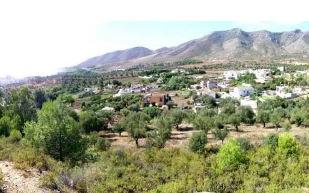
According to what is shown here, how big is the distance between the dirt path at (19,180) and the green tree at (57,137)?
13.3 ft

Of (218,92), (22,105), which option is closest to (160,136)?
(22,105)

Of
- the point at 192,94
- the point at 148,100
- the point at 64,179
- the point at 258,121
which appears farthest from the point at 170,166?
the point at 192,94

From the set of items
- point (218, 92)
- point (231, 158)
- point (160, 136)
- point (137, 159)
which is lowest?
point (218, 92)

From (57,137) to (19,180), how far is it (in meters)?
5.83

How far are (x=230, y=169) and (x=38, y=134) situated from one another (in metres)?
11.3

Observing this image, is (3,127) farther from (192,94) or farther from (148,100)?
(192,94)

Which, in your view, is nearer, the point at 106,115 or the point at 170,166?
the point at 170,166

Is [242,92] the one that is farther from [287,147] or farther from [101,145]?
[287,147]

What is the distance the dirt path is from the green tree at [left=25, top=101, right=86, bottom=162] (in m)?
4.06

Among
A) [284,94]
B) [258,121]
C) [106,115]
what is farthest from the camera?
[284,94]

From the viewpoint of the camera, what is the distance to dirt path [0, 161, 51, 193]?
1648 cm

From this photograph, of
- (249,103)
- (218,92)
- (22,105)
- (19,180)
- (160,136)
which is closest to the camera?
(19,180)

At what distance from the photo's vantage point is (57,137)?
22984mm

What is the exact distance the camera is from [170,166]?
26.8 metres
